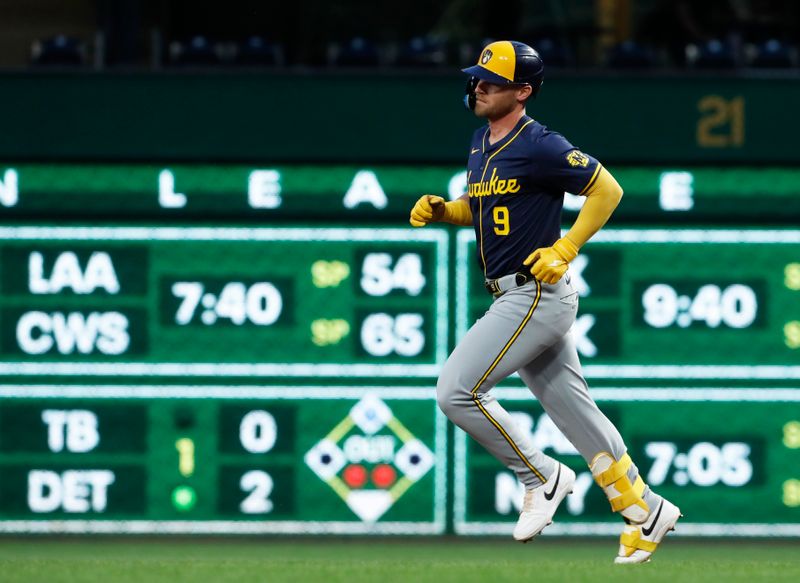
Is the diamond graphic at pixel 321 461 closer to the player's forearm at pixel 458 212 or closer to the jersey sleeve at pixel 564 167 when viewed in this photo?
the player's forearm at pixel 458 212

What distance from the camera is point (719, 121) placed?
7.91 meters

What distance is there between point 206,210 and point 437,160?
118cm

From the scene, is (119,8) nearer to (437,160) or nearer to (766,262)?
(437,160)

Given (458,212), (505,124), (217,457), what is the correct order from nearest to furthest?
(505,124), (458,212), (217,457)

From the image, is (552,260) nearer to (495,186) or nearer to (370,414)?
(495,186)

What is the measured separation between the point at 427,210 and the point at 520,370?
670 mm

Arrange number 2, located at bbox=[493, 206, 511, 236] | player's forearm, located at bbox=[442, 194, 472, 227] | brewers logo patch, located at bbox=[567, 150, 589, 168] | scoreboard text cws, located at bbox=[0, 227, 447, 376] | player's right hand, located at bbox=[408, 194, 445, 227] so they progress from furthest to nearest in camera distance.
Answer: scoreboard text cws, located at bbox=[0, 227, 447, 376], player's forearm, located at bbox=[442, 194, 472, 227], player's right hand, located at bbox=[408, 194, 445, 227], number 2, located at bbox=[493, 206, 511, 236], brewers logo patch, located at bbox=[567, 150, 589, 168]

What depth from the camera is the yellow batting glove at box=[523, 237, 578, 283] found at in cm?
528

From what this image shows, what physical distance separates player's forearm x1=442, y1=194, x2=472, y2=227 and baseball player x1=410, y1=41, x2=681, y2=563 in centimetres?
10

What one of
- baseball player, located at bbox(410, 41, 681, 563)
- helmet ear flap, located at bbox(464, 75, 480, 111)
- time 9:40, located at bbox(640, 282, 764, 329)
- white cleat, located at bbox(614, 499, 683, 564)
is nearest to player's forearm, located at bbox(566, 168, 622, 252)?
baseball player, located at bbox(410, 41, 681, 563)

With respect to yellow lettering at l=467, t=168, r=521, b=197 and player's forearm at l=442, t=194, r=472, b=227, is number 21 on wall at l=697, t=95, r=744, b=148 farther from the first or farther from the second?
yellow lettering at l=467, t=168, r=521, b=197

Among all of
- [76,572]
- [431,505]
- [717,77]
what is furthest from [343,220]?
[76,572]

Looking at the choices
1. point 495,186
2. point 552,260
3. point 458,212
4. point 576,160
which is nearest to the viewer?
point 552,260

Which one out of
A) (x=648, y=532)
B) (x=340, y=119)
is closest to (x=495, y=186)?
(x=648, y=532)
